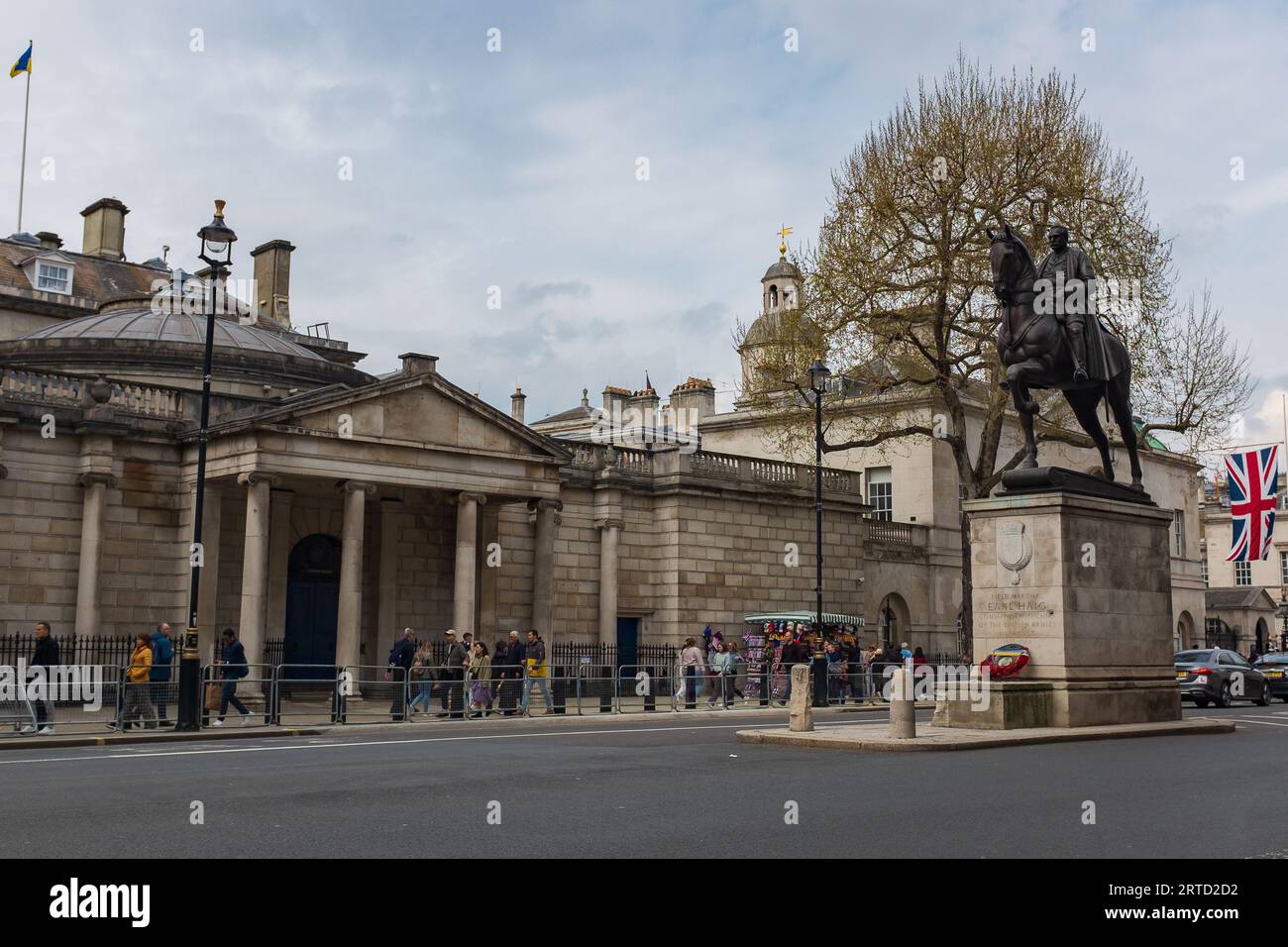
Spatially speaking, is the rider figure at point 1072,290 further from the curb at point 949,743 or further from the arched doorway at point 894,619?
the arched doorway at point 894,619

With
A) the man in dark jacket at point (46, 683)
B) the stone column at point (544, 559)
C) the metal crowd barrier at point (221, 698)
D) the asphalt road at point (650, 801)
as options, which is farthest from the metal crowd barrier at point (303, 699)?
the asphalt road at point (650, 801)

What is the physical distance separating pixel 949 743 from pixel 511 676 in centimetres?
1410

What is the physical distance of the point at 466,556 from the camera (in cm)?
3300

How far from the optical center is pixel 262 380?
1479 inches

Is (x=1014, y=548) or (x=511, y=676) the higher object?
(x=1014, y=548)

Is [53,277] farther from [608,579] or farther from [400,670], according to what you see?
[400,670]

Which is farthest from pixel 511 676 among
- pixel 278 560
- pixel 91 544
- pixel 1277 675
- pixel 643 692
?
pixel 1277 675

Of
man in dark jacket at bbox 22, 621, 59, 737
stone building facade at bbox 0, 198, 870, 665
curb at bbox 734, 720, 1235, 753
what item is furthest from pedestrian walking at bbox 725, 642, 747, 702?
man in dark jacket at bbox 22, 621, 59, 737

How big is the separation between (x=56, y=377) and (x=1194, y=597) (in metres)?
57.7

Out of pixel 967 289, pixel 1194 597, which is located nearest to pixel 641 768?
pixel 967 289

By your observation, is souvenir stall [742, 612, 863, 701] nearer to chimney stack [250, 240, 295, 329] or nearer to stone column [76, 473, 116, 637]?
stone column [76, 473, 116, 637]

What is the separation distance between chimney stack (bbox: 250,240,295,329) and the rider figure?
42.6 m

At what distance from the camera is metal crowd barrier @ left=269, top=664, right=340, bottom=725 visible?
2314 centimetres

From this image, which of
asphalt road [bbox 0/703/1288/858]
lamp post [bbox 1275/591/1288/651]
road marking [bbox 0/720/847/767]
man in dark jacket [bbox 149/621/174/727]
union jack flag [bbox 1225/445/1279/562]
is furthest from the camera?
lamp post [bbox 1275/591/1288/651]
